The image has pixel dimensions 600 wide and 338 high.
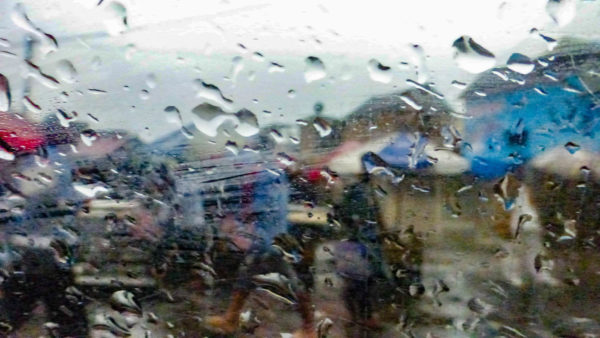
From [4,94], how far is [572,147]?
1334 millimetres

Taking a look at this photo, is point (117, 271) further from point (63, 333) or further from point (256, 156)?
point (256, 156)

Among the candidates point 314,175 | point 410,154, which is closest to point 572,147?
point 410,154

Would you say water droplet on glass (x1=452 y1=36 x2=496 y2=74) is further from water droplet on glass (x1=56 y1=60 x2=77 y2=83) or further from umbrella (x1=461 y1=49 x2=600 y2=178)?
water droplet on glass (x1=56 y1=60 x2=77 y2=83)

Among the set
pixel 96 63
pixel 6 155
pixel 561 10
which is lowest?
pixel 6 155

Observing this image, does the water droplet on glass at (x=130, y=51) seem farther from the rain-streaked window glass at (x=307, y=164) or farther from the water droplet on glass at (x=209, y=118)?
the water droplet on glass at (x=209, y=118)

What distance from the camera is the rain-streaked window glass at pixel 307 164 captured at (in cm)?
119

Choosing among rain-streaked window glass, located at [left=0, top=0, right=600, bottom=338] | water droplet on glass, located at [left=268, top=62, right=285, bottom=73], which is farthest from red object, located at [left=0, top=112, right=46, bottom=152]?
water droplet on glass, located at [left=268, top=62, right=285, bottom=73]

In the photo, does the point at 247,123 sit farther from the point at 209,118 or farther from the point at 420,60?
the point at 420,60

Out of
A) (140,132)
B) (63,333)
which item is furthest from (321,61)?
(63,333)

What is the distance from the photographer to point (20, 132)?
128 centimetres

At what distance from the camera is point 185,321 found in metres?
1.31

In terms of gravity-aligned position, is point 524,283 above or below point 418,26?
below

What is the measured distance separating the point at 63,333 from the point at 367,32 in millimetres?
1049

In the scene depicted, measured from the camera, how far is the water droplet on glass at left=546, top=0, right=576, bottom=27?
1155mm
